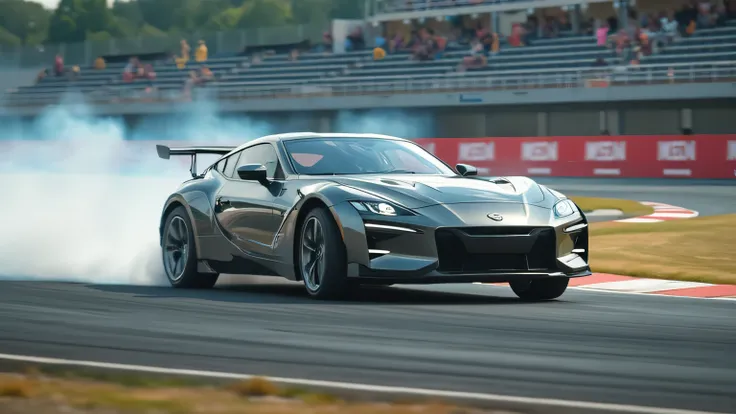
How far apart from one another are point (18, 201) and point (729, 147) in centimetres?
2033

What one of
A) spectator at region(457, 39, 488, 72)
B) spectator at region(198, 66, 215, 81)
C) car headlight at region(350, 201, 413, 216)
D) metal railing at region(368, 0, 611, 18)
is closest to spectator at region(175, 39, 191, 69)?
spectator at region(198, 66, 215, 81)

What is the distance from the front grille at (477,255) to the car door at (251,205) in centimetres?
145

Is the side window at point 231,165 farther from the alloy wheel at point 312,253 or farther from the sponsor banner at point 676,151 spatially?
the sponsor banner at point 676,151

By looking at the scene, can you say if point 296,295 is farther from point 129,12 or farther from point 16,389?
point 129,12

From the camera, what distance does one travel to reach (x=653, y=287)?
10977 mm

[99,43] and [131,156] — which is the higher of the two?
[99,43]

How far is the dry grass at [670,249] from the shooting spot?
12188 millimetres

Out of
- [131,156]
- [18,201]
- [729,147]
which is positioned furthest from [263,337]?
[131,156]

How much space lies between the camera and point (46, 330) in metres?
7.01

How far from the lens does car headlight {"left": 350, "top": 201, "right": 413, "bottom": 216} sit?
8.62 m

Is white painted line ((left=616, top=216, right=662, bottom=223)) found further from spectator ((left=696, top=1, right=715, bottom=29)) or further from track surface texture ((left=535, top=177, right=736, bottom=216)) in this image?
spectator ((left=696, top=1, right=715, bottom=29))

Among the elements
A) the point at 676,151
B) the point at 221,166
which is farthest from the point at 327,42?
the point at 221,166

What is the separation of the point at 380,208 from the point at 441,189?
538 mm

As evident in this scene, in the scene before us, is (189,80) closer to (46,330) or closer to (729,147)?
(729,147)
